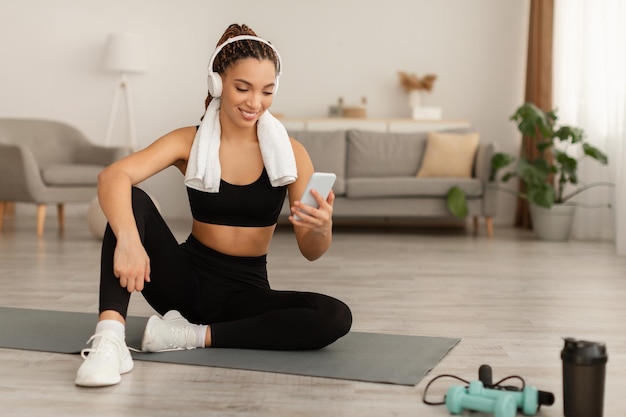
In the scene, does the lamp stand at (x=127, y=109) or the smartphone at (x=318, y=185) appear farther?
the lamp stand at (x=127, y=109)

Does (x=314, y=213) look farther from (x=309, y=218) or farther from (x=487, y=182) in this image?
(x=487, y=182)

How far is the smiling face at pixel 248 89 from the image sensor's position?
2.05m

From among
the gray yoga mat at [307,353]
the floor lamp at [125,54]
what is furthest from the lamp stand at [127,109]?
the gray yoga mat at [307,353]

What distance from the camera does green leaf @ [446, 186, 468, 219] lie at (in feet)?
18.3

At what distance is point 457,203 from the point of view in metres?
5.61

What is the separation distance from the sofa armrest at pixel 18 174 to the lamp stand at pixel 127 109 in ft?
5.00

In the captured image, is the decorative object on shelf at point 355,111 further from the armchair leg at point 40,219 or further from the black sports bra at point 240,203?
the black sports bra at point 240,203

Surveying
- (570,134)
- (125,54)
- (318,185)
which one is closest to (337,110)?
(125,54)

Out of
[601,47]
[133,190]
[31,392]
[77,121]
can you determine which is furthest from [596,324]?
[77,121]

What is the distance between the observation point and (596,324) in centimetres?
271

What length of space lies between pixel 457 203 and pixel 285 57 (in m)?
2.27

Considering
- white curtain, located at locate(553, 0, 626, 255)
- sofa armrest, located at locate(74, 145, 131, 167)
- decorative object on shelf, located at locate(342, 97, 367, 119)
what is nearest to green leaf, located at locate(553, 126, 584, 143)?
white curtain, located at locate(553, 0, 626, 255)

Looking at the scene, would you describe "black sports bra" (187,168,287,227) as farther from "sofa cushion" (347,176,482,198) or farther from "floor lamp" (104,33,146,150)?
"floor lamp" (104,33,146,150)

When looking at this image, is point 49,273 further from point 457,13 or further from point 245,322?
point 457,13
